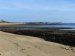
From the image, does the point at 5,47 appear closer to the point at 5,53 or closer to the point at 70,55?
the point at 5,53

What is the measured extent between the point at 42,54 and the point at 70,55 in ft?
7.23

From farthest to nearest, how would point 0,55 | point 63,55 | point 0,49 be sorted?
point 63,55 < point 0,49 < point 0,55

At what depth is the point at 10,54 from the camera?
1698 centimetres

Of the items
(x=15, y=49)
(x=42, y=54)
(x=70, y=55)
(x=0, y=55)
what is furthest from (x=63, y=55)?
(x=0, y=55)

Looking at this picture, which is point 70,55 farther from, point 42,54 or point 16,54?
point 16,54

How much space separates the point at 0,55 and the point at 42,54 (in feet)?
11.0

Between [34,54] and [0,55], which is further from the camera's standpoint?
[34,54]

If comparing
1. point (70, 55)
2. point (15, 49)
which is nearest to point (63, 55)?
point (70, 55)

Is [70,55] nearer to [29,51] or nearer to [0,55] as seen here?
[29,51]

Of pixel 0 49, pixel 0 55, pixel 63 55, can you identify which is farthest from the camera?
pixel 63 55

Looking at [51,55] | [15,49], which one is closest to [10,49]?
[15,49]

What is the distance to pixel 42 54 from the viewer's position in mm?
18359

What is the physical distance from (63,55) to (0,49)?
454 centimetres

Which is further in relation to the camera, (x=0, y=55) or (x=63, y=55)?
(x=63, y=55)
